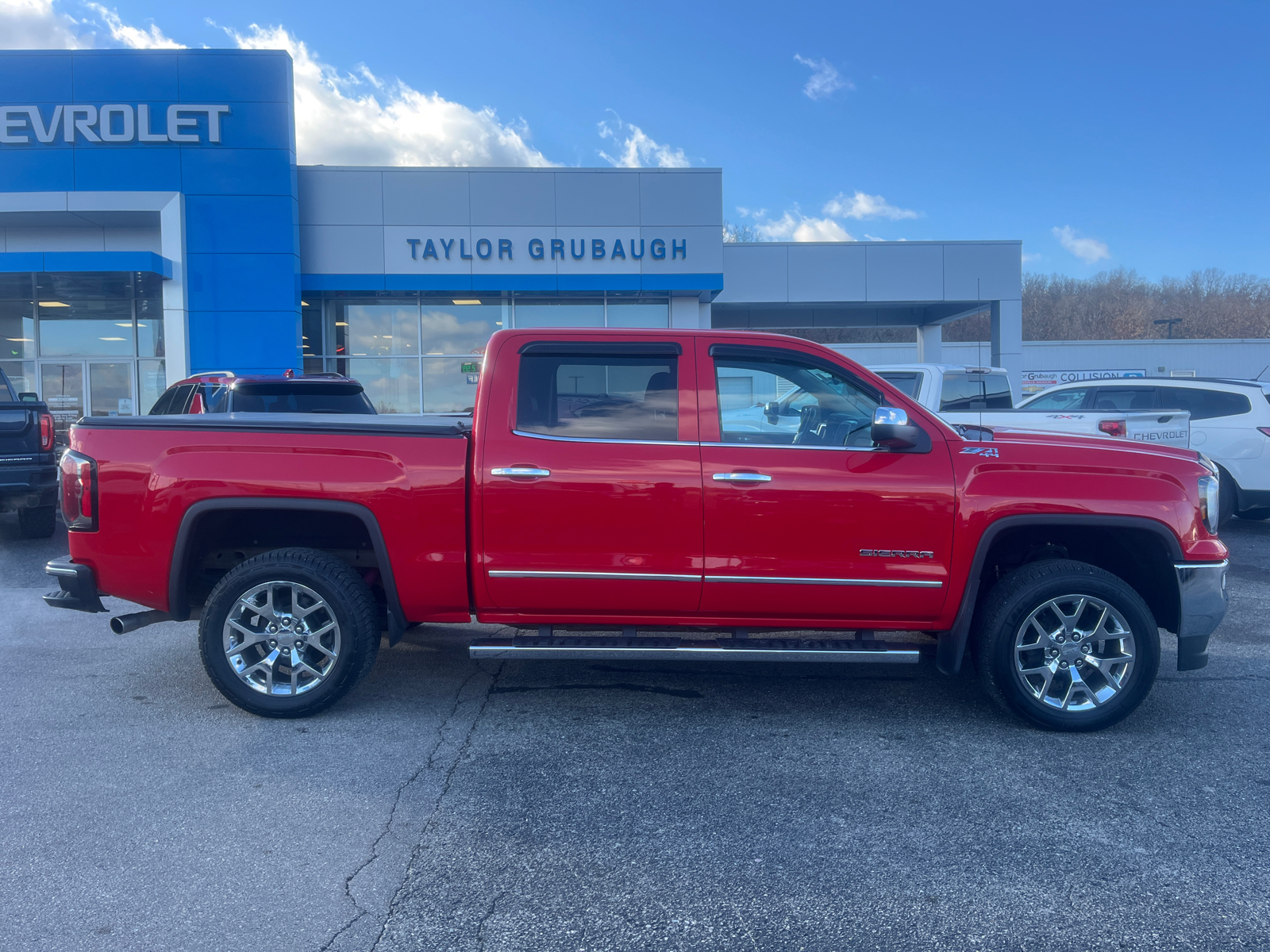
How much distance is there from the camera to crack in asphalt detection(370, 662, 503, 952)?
9.42ft

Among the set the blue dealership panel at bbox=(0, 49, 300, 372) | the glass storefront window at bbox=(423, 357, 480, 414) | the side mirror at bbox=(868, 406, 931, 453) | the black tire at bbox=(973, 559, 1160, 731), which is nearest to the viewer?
the side mirror at bbox=(868, 406, 931, 453)

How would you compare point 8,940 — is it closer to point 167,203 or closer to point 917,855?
point 917,855

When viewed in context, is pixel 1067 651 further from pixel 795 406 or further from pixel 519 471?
pixel 519 471

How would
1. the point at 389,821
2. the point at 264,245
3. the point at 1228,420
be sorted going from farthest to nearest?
the point at 264,245 → the point at 1228,420 → the point at 389,821

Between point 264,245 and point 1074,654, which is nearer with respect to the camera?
point 1074,654

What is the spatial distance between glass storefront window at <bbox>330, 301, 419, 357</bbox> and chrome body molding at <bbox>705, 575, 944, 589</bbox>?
18.1 m

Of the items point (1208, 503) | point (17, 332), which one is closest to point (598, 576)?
point (1208, 503)

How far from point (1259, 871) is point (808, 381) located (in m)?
2.75

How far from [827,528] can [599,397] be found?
1309 millimetres

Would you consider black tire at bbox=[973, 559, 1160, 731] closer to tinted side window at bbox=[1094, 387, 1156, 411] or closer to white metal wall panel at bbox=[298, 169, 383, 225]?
tinted side window at bbox=[1094, 387, 1156, 411]

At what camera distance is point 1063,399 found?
1170cm

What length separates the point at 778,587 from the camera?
Answer: 4.46 metres

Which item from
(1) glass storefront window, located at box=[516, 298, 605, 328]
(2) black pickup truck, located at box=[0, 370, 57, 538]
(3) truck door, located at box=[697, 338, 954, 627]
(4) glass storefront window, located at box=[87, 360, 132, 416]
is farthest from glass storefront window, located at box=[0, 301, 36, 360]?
(3) truck door, located at box=[697, 338, 954, 627]

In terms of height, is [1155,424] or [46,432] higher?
[46,432]
